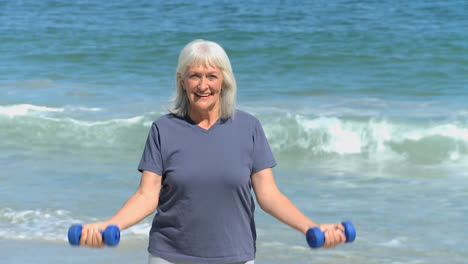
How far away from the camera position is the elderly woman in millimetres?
2924

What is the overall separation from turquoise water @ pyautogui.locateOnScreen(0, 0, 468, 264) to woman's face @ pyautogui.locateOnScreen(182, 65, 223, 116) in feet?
10.3

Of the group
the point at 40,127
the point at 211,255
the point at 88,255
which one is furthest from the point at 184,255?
the point at 40,127

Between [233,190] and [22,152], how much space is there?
7978 mm

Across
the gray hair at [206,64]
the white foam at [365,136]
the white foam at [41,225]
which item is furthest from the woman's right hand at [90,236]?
the white foam at [365,136]

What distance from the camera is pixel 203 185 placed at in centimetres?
291

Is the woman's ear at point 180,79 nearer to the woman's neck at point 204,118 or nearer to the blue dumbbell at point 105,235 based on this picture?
the woman's neck at point 204,118

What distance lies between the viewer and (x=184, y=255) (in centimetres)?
296

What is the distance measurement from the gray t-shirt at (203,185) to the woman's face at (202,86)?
0.07m

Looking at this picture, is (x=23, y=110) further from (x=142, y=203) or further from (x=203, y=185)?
(x=203, y=185)

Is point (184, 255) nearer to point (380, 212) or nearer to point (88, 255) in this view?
point (88, 255)

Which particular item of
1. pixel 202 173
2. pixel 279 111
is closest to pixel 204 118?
pixel 202 173

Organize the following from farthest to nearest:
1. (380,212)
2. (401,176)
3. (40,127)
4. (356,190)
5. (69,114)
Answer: (69,114), (40,127), (401,176), (356,190), (380,212)

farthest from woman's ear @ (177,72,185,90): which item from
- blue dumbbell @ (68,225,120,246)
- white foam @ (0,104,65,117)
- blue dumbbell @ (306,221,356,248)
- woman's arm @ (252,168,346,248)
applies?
white foam @ (0,104,65,117)

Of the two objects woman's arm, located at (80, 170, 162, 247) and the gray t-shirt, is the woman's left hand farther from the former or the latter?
woman's arm, located at (80, 170, 162, 247)
